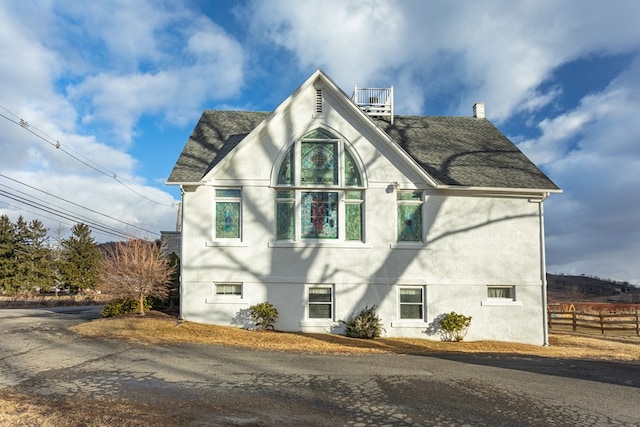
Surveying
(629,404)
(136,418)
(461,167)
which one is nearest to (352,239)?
(461,167)

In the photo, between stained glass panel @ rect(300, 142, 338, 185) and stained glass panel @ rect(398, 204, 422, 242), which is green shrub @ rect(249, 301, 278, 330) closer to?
stained glass panel @ rect(300, 142, 338, 185)

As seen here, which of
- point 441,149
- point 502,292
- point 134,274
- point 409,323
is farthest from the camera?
point 441,149

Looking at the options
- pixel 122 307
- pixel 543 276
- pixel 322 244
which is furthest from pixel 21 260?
pixel 543 276

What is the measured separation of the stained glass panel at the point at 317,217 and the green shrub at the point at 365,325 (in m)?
2.97

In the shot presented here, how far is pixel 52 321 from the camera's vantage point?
61.0 feet

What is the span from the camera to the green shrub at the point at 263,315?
54.7 feet

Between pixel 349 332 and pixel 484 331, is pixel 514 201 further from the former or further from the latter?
pixel 349 332

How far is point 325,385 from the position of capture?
8648mm

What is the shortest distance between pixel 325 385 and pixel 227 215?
32.8 feet

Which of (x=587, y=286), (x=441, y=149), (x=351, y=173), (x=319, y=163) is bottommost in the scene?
(x=587, y=286)

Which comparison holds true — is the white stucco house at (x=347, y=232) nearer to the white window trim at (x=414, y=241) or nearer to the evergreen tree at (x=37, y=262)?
the white window trim at (x=414, y=241)

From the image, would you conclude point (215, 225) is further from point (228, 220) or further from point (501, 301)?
point (501, 301)

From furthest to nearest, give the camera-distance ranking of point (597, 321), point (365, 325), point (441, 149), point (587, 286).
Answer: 1. point (587, 286)
2. point (597, 321)
3. point (441, 149)
4. point (365, 325)

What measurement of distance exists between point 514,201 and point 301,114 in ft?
29.0
